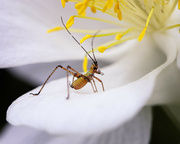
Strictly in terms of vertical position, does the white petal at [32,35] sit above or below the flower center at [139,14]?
above

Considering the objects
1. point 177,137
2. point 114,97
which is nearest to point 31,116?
point 114,97

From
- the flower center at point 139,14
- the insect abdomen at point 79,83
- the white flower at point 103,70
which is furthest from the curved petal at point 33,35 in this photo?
the insect abdomen at point 79,83

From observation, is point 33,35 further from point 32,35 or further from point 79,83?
point 79,83

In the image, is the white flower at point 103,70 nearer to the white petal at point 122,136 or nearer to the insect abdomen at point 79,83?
the insect abdomen at point 79,83

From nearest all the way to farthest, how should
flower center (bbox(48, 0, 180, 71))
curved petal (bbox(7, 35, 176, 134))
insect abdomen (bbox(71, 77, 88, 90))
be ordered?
curved petal (bbox(7, 35, 176, 134)) → insect abdomen (bbox(71, 77, 88, 90)) → flower center (bbox(48, 0, 180, 71))

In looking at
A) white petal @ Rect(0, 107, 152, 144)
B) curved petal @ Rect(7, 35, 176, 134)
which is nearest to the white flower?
curved petal @ Rect(7, 35, 176, 134)

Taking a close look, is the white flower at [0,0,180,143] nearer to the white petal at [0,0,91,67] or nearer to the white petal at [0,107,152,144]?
the white petal at [0,0,91,67]

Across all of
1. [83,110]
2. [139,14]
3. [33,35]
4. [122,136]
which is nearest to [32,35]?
[33,35]

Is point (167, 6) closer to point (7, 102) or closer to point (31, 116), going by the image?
point (31, 116)
